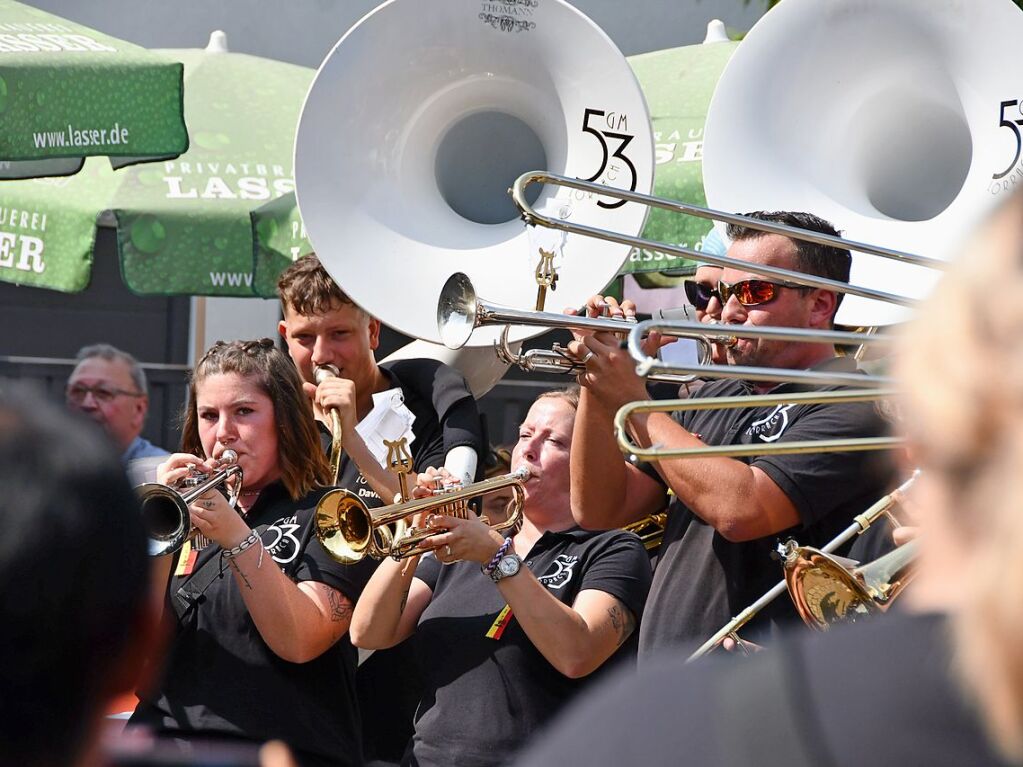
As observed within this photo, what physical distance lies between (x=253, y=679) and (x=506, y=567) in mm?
595

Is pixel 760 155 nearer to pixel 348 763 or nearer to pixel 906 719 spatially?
pixel 348 763

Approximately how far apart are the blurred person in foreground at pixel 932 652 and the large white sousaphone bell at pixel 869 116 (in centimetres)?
245

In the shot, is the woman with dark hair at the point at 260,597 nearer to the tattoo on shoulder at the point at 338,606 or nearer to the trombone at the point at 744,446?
the tattoo on shoulder at the point at 338,606

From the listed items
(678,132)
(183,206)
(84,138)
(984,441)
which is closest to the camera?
(984,441)

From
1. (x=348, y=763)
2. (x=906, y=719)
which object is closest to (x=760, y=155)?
(x=348, y=763)

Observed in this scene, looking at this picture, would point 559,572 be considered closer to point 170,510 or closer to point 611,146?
point 170,510

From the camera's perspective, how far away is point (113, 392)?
6.16 meters

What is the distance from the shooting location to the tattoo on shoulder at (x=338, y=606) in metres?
3.26

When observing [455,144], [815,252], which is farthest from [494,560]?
[455,144]

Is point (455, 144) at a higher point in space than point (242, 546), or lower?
higher

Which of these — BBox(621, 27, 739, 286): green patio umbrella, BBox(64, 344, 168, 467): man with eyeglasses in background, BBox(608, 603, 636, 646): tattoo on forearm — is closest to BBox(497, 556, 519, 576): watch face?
BBox(608, 603, 636, 646): tattoo on forearm

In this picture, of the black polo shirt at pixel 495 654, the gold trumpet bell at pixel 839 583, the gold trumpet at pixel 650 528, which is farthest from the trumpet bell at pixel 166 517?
the gold trumpet bell at pixel 839 583

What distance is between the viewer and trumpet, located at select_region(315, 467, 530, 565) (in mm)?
3250

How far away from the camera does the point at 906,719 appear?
97cm
